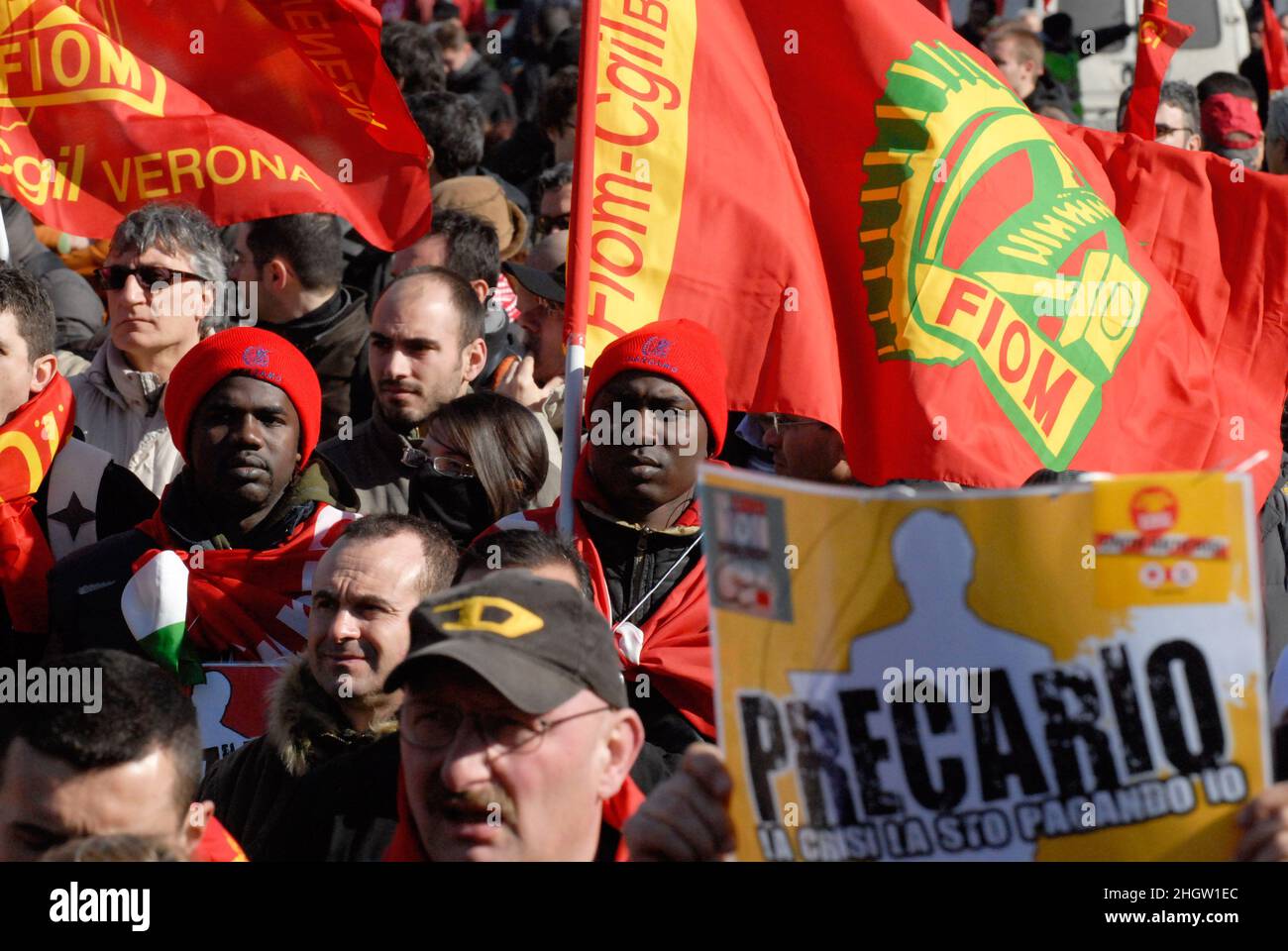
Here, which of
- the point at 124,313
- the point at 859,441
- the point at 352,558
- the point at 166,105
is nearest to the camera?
the point at 352,558

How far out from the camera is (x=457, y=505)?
5449 mm

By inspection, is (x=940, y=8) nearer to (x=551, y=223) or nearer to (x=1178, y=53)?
(x=551, y=223)

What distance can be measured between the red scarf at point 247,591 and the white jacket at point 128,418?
87 cm

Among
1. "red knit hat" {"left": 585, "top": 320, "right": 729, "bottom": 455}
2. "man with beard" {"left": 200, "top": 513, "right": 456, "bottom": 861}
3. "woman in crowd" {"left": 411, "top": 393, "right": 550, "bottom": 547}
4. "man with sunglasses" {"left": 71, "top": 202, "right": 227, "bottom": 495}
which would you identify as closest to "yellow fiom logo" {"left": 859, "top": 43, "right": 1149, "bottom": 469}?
"red knit hat" {"left": 585, "top": 320, "right": 729, "bottom": 455}

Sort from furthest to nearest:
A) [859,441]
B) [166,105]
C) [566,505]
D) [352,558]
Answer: [166,105]
[859,441]
[566,505]
[352,558]

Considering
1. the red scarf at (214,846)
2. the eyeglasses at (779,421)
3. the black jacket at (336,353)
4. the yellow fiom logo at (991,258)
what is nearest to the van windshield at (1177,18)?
the eyeglasses at (779,421)

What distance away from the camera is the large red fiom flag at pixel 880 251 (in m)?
5.18

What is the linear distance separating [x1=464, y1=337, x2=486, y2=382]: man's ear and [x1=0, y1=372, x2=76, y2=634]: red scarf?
4.25 feet

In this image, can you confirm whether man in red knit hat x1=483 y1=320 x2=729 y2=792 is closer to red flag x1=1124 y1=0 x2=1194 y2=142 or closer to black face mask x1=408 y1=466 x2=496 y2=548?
black face mask x1=408 y1=466 x2=496 y2=548

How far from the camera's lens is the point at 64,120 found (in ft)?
20.1

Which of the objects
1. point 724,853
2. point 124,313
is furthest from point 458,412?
point 724,853

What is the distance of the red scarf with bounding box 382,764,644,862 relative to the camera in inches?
115
